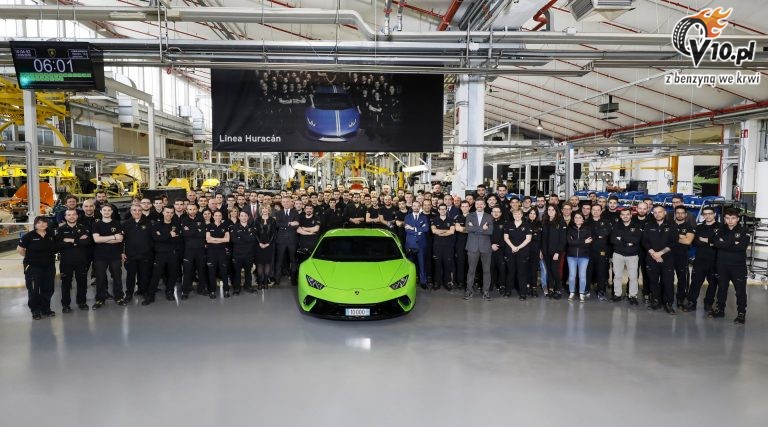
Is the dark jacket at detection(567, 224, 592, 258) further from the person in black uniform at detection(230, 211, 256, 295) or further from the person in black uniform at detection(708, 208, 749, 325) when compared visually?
the person in black uniform at detection(230, 211, 256, 295)

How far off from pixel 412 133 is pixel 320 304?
413 centimetres

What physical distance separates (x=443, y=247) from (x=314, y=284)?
238 centimetres

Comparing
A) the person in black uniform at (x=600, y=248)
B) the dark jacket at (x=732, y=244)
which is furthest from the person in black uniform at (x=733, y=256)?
the person in black uniform at (x=600, y=248)

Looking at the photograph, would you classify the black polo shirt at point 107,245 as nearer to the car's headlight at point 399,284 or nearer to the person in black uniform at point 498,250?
the car's headlight at point 399,284

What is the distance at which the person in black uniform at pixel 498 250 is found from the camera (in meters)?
6.67

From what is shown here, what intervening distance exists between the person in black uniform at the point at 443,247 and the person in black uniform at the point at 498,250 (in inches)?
24.1

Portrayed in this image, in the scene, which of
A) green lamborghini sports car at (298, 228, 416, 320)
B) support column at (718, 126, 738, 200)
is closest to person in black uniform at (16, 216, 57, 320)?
green lamborghini sports car at (298, 228, 416, 320)

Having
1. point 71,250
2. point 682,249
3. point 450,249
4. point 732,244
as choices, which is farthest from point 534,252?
point 71,250

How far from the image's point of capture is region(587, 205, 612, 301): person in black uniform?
6.50 m

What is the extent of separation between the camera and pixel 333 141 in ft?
27.2

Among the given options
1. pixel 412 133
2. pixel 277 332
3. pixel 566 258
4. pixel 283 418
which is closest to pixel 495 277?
pixel 566 258

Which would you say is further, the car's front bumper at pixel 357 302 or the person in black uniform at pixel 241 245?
the person in black uniform at pixel 241 245

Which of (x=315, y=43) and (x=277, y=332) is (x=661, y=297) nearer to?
(x=277, y=332)

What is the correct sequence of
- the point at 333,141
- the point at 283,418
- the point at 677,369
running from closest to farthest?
the point at 283,418, the point at 677,369, the point at 333,141
